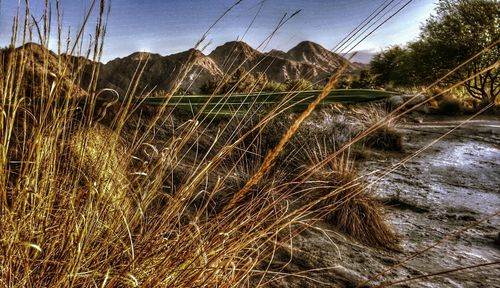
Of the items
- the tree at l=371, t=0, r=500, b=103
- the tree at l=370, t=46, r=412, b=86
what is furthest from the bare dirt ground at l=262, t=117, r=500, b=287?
the tree at l=370, t=46, r=412, b=86

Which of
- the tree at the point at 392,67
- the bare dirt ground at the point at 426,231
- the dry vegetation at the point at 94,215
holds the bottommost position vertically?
the bare dirt ground at the point at 426,231

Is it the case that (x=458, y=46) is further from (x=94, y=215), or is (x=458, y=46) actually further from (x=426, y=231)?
(x=94, y=215)

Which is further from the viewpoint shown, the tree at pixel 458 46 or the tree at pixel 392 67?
the tree at pixel 392 67

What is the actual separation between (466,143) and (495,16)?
995 centimetres

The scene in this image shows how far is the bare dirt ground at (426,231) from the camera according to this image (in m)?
1.94

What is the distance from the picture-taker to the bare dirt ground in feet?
6.37

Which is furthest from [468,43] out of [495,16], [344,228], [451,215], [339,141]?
[344,228]

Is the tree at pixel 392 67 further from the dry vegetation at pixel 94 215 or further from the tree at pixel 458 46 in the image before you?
the dry vegetation at pixel 94 215

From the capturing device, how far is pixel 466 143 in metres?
5.40

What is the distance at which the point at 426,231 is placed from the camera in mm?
2711

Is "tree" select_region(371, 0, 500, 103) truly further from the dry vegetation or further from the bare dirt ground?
the dry vegetation

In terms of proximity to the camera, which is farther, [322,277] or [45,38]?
[322,277]

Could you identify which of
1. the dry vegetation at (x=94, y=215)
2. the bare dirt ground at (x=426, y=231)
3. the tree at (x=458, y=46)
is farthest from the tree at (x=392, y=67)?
the dry vegetation at (x=94, y=215)

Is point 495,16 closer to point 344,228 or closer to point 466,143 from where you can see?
point 466,143
